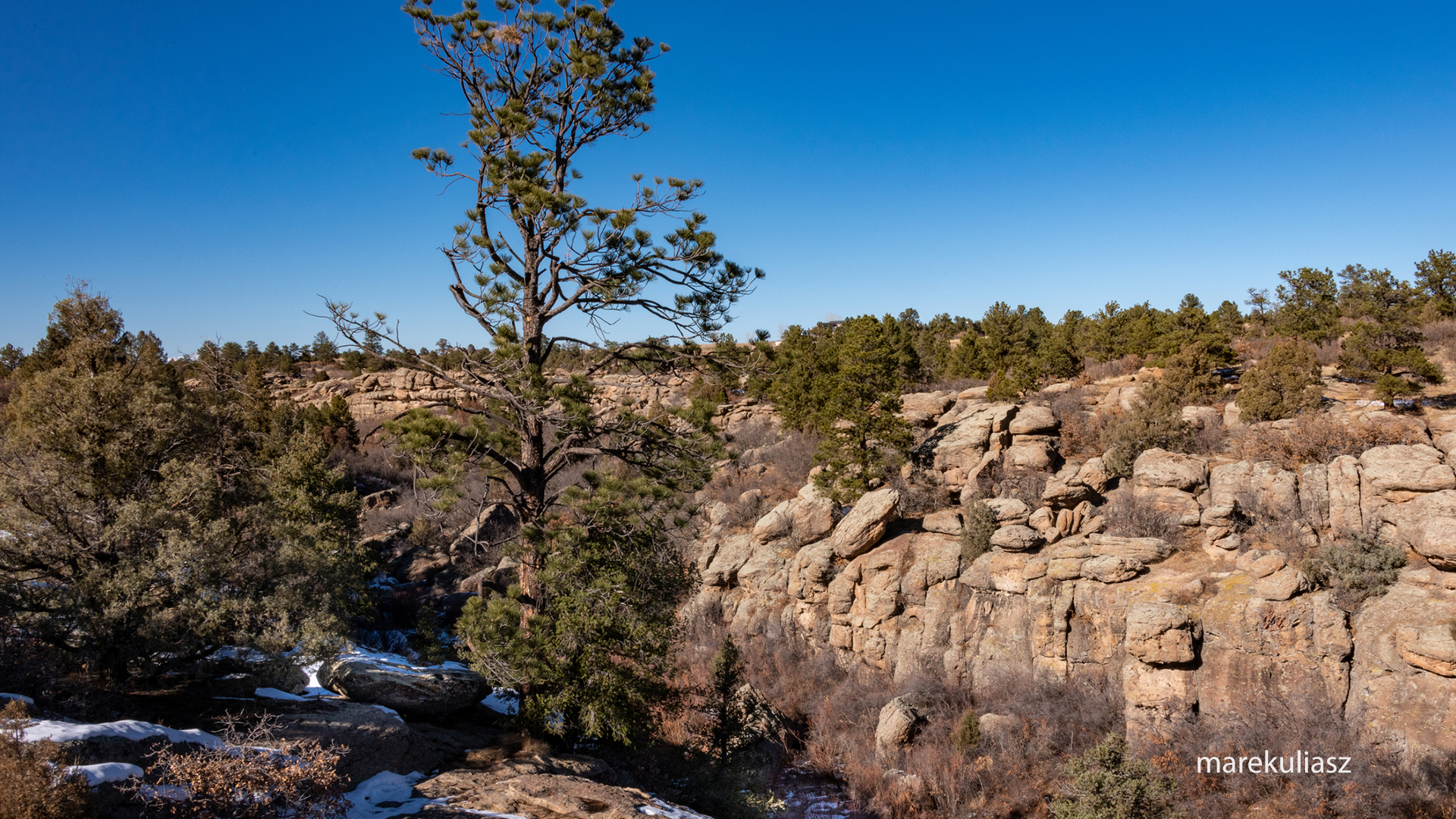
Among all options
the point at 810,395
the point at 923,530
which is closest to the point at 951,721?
the point at 923,530

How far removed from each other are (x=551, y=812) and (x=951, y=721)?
357 inches

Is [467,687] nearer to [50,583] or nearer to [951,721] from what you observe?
[50,583]

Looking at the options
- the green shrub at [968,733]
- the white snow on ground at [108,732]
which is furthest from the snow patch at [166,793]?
the green shrub at [968,733]

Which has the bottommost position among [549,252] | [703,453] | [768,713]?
[768,713]

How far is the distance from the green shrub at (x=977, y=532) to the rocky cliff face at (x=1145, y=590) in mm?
241

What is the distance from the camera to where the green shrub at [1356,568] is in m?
10.4

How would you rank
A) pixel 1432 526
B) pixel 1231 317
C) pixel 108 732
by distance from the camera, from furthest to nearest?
1. pixel 1231 317
2. pixel 1432 526
3. pixel 108 732

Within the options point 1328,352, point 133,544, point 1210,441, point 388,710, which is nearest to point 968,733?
point 388,710

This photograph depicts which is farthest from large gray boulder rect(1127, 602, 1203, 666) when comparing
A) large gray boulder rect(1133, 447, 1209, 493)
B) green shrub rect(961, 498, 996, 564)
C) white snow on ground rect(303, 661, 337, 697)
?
white snow on ground rect(303, 661, 337, 697)

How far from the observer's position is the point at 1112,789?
878 cm

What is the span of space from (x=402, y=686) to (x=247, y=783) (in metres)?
5.28

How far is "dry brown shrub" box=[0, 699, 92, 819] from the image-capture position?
442 cm

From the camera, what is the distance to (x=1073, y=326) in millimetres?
34375

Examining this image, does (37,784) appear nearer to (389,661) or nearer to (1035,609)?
(389,661)
